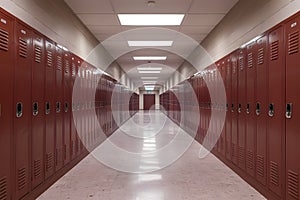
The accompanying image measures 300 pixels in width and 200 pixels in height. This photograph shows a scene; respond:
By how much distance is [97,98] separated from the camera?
7.14 metres

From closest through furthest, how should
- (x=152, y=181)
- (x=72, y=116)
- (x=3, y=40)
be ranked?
(x=3, y=40), (x=152, y=181), (x=72, y=116)

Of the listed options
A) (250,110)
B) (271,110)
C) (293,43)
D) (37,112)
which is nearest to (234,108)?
(250,110)

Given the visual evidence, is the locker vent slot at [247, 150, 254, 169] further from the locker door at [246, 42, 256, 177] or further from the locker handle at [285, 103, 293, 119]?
the locker handle at [285, 103, 293, 119]

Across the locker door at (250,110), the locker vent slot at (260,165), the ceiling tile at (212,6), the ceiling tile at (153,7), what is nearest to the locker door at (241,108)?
the locker door at (250,110)

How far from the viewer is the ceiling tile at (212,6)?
15.6ft

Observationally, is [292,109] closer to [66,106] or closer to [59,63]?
[59,63]

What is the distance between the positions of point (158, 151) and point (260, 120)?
3371 mm

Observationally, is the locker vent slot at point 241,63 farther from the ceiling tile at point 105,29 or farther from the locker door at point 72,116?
the ceiling tile at point 105,29

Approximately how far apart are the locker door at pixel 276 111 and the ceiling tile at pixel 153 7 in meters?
2.17

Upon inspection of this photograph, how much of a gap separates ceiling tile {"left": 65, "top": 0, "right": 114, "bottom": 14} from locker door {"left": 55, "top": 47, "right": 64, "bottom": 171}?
1.17 metres

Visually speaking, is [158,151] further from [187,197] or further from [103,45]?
[103,45]

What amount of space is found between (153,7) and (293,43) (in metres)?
2.99

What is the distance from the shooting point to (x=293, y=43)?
2.56 metres

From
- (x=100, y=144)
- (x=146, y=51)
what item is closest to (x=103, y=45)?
(x=146, y=51)
